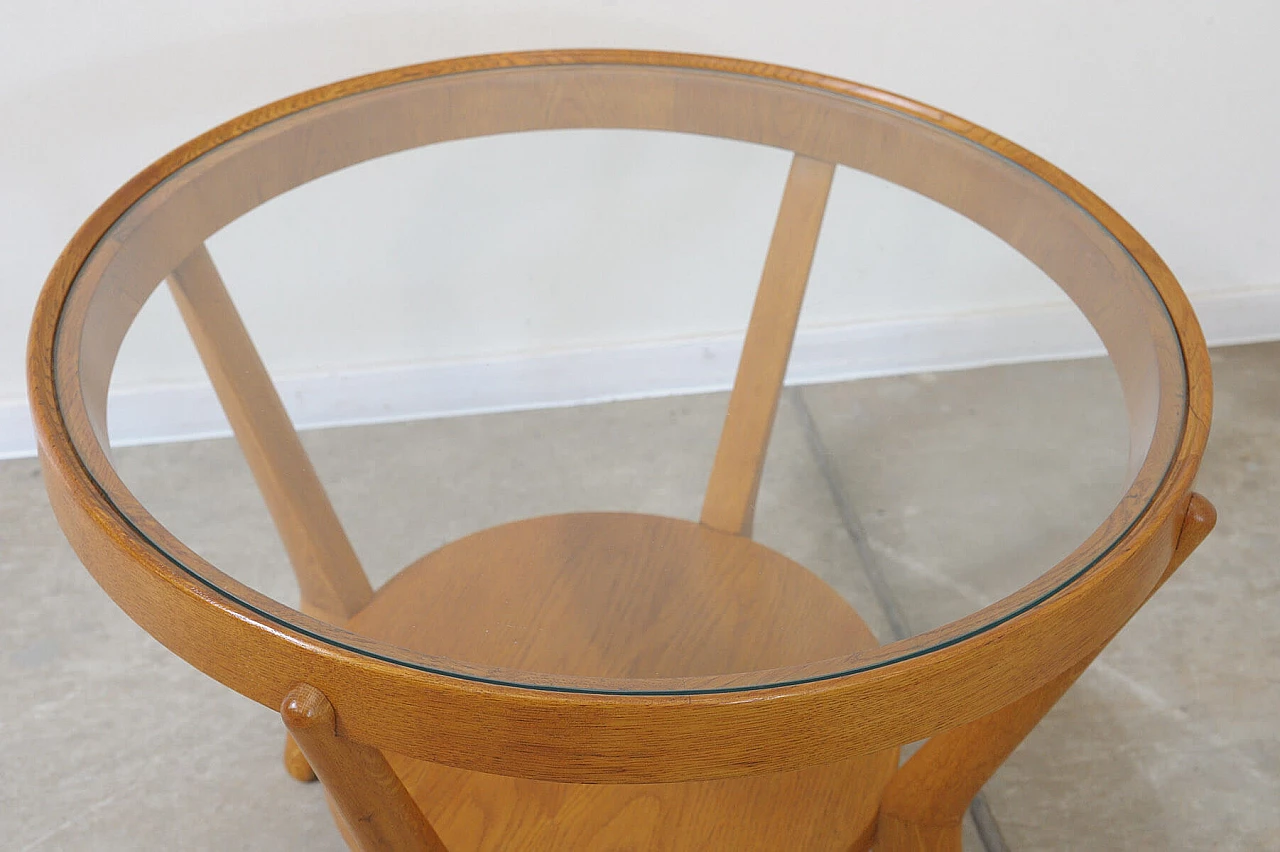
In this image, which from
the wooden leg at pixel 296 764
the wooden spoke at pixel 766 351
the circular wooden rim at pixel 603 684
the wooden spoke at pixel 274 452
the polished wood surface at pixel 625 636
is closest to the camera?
the circular wooden rim at pixel 603 684

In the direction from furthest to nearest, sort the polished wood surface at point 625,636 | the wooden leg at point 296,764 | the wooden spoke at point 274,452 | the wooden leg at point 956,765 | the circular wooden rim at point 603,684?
the wooden leg at point 296,764 < the wooden spoke at point 274,452 < the polished wood surface at point 625,636 < the wooden leg at point 956,765 < the circular wooden rim at point 603,684

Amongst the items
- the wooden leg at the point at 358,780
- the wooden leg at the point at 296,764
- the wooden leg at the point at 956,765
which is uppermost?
the wooden leg at the point at 358,780

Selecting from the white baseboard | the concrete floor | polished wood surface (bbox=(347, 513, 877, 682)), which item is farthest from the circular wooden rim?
the white baseboard

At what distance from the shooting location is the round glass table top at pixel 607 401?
77 centimetres

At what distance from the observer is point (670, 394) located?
1.56 meters

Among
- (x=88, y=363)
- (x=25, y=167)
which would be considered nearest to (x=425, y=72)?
(x=88, y=363)

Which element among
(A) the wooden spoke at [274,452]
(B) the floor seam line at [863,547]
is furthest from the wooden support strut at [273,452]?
(B) the floor seam line at [863,547]

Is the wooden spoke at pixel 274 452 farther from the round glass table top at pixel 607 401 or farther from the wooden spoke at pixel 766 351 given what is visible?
the wooden spoke at pixel 766 351

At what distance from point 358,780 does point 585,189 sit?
103 cm

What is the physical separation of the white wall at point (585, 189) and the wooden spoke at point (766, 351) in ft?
0.31

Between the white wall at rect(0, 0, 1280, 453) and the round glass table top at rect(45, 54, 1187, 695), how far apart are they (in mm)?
10

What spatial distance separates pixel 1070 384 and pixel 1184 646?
2.23ft

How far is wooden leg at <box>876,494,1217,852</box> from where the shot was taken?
0.68 metres

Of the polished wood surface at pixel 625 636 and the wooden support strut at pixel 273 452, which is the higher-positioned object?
the wooden support strut at pixel 273 452
